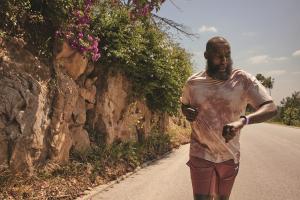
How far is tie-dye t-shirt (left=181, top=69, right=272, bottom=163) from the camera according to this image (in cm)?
396

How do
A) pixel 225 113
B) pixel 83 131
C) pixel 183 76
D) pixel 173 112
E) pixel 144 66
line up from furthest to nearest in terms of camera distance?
pixel 183 76 < pixel 173 112 < pixel 144 66 < pixel 83 131 < pixel 225 113

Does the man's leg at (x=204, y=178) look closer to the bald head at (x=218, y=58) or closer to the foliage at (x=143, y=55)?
the bald head at (x=218, y=58)

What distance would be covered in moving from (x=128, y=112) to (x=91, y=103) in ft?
7.29

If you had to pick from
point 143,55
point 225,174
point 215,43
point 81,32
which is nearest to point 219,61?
point 215,43

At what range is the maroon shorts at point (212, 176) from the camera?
4.02m

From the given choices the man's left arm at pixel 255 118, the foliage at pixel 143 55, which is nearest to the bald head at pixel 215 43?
the man's left arm at pixel 255 118

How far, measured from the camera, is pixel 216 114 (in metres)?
3.98

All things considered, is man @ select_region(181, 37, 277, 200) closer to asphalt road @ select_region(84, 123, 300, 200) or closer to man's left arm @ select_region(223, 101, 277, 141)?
man's left arm @ select_region(223, 101, 277, 141)

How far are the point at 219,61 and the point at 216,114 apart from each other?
0.44m

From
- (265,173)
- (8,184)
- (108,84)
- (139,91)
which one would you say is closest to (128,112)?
(139,91)

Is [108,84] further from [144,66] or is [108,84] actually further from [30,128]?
[30,128]

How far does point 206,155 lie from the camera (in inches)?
158

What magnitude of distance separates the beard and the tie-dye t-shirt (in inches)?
1.2

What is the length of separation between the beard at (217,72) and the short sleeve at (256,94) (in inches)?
7.2
